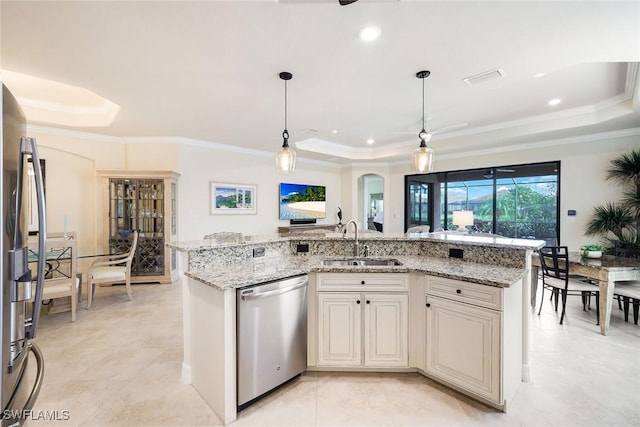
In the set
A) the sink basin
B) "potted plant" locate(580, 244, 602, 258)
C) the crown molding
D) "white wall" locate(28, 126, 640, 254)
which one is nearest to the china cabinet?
"white wall" locate(28, 126, 640, 254)

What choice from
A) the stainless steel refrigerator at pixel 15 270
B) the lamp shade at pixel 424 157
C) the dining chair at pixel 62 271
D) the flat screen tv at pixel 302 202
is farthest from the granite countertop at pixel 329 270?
the flat screen tv at pixel 302 202

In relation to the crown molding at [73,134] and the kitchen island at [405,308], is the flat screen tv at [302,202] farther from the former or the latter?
the kitchen island at [405,308]

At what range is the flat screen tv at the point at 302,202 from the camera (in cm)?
688

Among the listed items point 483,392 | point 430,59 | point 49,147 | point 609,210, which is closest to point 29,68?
point 49,147

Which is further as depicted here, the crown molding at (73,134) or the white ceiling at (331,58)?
the crown molding at (73,134)

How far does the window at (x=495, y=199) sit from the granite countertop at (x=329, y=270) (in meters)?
4.24

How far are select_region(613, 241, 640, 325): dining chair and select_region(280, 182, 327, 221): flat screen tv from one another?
18.4ft

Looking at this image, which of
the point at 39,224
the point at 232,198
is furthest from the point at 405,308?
the point at 232,198

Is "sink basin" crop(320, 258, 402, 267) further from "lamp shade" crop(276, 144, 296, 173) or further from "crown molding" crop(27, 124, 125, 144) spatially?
"crown molding" crop(27, 124, 125, 144)

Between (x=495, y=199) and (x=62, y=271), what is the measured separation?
7590mm

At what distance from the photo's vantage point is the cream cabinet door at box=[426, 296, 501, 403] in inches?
72.2

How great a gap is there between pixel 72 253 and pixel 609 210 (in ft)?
25.4

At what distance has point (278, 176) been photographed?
6.77 metres

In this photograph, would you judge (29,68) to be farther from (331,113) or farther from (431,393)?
(431,393)
